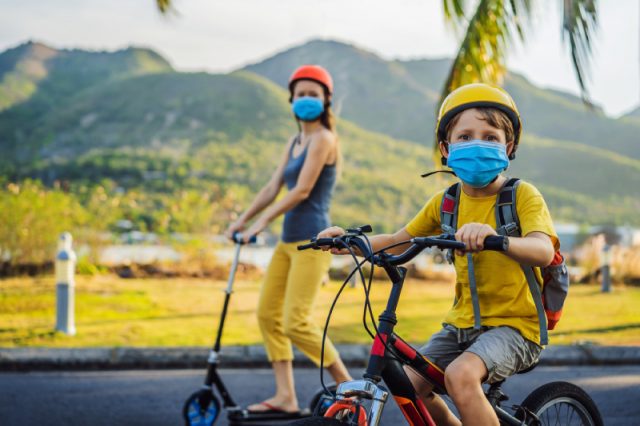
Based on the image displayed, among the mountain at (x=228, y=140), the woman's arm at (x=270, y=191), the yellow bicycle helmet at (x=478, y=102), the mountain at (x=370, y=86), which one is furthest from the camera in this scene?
the mountain at (x=370, y=86)

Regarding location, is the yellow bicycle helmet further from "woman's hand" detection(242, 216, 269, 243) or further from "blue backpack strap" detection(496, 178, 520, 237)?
"woman's hand" detection(242, 216, 269, 243)

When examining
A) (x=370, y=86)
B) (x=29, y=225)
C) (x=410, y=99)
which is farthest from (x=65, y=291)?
(x=370, y=86)

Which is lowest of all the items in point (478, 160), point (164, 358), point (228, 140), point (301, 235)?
point (478, 160)

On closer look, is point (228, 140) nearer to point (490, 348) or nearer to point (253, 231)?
point (253, 231)

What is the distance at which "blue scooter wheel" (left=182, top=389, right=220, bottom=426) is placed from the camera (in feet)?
17.1

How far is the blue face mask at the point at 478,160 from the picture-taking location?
3.26 m

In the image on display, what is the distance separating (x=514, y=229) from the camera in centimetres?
331

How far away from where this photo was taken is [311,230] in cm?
543

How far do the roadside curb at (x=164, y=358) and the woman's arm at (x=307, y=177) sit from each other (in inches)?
92.7

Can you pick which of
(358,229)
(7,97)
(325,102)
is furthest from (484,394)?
(7,97)

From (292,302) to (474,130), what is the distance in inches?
90.1

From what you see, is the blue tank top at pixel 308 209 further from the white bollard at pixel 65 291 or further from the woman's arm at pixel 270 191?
the white bollard at pixel 65 291

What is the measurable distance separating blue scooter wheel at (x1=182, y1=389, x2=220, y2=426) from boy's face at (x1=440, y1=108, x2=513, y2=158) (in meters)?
2.59

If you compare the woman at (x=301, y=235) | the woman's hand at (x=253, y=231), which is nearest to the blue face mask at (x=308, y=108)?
the woman at (x=301, y=235)
